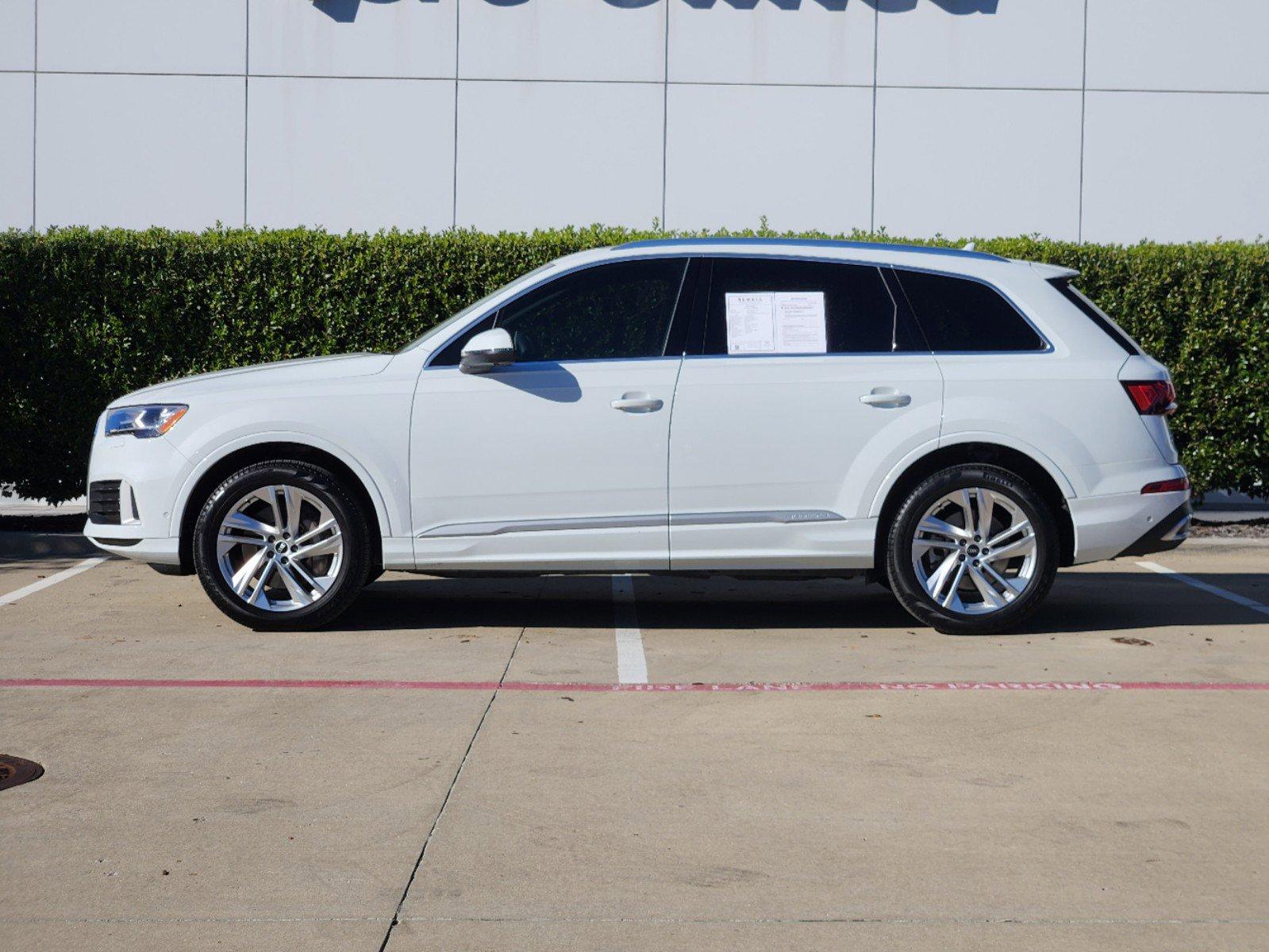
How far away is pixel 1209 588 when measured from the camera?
30.6ft

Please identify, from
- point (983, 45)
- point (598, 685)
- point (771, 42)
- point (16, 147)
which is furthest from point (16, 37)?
point (598, 685)

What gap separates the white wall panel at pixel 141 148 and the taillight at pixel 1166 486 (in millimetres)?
9622

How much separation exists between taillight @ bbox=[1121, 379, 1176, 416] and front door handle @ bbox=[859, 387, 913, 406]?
1077 millimetres

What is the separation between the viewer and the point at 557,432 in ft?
23.9

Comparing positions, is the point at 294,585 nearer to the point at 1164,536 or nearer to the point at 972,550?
the point at 972,550

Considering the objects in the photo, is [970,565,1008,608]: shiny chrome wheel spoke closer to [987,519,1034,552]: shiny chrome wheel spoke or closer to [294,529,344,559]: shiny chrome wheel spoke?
[987,519,1034,552]: shiny chrome wheel spoke

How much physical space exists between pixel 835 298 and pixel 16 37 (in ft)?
33.3

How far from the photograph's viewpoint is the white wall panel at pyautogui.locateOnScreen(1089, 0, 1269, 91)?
1443 centimetres

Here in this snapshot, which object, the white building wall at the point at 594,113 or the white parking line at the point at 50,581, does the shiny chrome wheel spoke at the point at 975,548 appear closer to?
the white parking line at the point at 50,581

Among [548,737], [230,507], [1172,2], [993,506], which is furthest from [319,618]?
[1172,2]

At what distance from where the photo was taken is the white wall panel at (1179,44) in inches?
568

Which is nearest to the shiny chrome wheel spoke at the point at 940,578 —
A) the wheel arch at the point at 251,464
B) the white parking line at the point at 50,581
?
the wheel arch at the point at 251,464

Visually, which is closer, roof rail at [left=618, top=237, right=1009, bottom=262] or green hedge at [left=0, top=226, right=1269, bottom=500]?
roof rail at [left=618, top=237, right=1009, bottom=262]

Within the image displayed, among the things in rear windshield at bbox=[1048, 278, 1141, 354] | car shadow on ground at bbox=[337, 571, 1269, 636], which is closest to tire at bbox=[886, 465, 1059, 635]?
car shadow on ground at bbox=[337, 571, 1269, 636]
